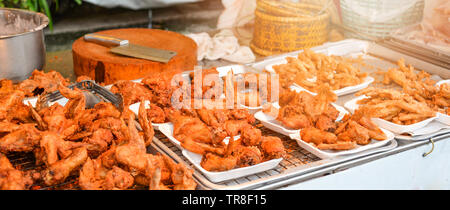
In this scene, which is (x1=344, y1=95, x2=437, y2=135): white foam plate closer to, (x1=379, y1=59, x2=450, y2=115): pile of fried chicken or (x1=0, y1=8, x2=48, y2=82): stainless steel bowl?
(x1=379, y1=59, x2=450, y2=115): pile of fried chicken

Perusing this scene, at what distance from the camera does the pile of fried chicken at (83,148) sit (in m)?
1.67

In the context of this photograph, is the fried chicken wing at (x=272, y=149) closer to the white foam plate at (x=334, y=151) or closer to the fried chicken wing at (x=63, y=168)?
the white foam plate at (x=334, y=151)

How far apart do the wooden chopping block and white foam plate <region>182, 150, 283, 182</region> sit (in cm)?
139

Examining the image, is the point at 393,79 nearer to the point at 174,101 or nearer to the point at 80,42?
the point at 174,101

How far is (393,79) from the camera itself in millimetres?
3072

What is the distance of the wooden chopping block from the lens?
10.7 ft

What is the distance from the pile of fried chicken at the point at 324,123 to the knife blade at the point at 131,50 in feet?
4.23

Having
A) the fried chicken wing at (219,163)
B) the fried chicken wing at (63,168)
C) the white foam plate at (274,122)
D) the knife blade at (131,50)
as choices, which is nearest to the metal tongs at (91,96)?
Result: the fried chicken wing at (63,168)

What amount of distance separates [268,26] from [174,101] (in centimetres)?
264

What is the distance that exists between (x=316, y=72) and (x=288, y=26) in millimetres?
1562

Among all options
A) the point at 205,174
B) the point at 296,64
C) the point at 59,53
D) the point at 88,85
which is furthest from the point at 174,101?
the point at 59,53

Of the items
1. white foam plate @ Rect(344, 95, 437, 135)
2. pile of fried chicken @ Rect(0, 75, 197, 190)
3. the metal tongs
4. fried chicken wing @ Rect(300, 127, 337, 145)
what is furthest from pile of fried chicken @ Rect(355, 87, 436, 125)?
the metal tongs

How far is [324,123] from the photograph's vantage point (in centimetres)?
219
